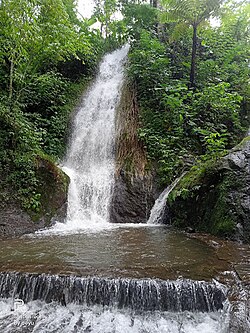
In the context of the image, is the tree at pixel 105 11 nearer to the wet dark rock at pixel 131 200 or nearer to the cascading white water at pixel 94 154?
the cascading white water at pixel 94 154

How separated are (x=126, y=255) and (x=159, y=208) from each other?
139 inches

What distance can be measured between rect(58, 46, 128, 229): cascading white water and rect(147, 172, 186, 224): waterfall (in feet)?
4.18

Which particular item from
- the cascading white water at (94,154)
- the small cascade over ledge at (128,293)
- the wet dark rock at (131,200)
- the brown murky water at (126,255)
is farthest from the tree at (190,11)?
the small cascade over ledge at (128,293)

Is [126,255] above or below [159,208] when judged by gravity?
below

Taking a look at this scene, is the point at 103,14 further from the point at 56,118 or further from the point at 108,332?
the point at 108,332

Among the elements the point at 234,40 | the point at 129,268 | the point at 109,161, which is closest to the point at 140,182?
the point at 109,161

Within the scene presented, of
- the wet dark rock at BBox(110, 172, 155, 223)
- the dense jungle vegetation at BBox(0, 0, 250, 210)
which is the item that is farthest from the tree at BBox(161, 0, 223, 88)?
the wet dark rock at BBox(110, 172, 155, 223)

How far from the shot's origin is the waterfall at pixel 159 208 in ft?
25.8

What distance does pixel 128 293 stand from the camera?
357cm

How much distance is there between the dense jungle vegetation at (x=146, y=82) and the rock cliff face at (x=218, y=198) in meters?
0.91

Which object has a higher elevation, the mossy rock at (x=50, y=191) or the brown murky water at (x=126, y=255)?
the mossy rock at (x=50, y=191)

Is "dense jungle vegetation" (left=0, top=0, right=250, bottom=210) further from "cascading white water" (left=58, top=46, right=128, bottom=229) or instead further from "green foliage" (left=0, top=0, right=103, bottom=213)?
"cascading white water" (left=58, top=46, right=128, bottom=229)

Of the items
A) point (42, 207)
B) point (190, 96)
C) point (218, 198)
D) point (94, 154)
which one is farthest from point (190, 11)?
point (42, 207)

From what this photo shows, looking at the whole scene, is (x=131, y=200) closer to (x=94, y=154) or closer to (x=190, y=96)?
(x=94, y=154)
